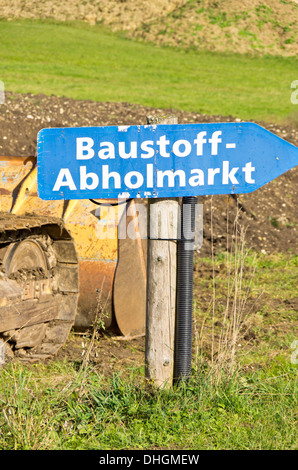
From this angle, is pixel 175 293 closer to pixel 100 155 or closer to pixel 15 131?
pixel 100 155

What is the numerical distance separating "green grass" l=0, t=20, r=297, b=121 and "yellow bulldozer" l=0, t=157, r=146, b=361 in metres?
12.9

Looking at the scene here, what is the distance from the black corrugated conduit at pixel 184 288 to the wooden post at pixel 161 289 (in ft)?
0.12

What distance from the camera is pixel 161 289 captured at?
4016 millimetres

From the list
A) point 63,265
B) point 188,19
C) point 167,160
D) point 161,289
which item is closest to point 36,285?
point 63,265

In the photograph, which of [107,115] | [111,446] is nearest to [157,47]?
[107,115]

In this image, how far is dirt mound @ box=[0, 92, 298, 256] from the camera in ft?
38.0

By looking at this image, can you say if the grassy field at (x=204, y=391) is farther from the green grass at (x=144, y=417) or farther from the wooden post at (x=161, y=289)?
the wooden post at (x=161, y=289)

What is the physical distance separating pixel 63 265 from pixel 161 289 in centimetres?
237

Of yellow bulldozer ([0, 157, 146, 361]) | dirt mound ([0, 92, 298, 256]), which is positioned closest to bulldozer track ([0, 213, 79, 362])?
yellow bulldozer ([0, 157, 146, 361])

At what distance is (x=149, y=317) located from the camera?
160 inches

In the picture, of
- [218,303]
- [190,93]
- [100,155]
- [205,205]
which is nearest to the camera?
[100,155]

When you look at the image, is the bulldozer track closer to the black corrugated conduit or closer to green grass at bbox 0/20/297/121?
the black corrugated conduit

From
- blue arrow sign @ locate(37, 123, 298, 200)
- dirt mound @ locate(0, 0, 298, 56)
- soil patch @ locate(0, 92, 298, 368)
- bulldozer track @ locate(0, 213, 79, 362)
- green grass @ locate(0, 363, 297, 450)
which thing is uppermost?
dirt mound @ locate(0, 0, 298, 56)
